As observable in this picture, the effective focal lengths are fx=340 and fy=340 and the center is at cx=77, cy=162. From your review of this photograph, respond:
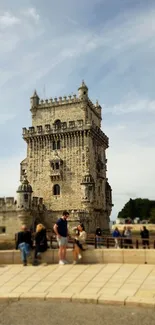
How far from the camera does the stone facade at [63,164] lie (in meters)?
40.2

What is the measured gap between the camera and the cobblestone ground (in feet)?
25.3

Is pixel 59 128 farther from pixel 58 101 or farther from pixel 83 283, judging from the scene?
pixel 83 283

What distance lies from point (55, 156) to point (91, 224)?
9616 mm

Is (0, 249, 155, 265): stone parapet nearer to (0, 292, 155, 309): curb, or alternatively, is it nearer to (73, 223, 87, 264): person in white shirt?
(73, 223, 87, 264): person in white shirt

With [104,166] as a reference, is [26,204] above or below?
below

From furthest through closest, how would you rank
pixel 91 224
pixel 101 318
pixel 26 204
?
pixel 91 224 → pixel 26 204 → pixel 101 318

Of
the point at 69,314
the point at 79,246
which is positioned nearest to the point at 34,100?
the point at 79,246

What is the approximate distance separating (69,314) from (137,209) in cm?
10065

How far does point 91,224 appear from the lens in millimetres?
40562

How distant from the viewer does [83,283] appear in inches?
419

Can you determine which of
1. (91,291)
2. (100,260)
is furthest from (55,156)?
(91,291)

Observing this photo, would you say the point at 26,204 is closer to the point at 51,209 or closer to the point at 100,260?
the point at 51,209

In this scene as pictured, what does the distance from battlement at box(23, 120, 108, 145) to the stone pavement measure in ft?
99.9

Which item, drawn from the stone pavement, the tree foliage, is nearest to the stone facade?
the stone pavement
